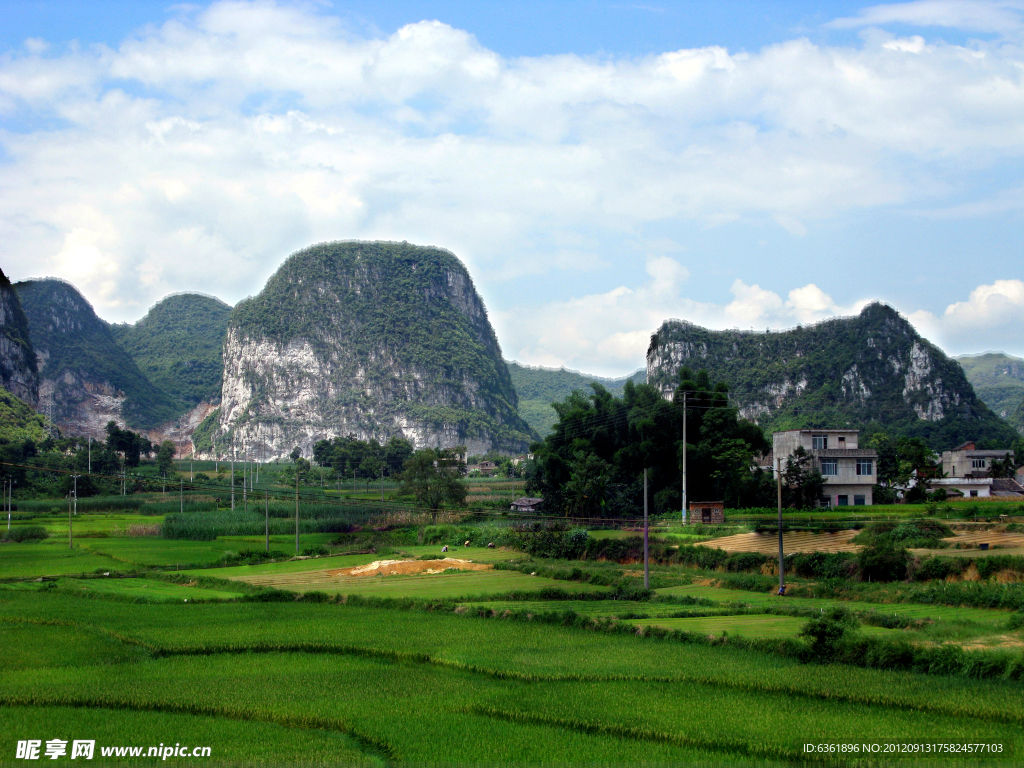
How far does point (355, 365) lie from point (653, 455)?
10677cm

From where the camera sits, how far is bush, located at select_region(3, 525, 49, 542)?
4303 cm

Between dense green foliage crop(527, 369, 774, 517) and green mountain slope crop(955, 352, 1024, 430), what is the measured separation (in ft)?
243

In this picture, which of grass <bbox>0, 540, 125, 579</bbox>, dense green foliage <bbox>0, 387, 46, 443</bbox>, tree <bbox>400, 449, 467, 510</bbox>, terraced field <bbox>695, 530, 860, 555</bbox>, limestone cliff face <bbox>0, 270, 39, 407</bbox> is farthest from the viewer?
limestone cliff face <bbox>0, 270, 39, 407</bbox>

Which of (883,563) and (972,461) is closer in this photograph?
(883,563)

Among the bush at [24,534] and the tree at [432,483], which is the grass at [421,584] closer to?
the bush at [24,534]

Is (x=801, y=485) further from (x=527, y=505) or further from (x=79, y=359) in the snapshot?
(x=79, y=359)

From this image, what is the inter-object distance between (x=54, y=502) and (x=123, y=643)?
40629 mm

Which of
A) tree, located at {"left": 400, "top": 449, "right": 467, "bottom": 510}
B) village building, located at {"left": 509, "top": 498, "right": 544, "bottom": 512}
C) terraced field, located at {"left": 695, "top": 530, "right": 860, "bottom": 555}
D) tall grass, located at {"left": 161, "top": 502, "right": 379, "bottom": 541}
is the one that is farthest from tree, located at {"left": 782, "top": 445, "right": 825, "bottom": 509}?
tall grass, located at {"left": 161, "top": 502, "right": 379, "bottom": 541}

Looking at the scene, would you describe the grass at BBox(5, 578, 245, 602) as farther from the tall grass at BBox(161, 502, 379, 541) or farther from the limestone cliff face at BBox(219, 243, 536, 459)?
the limestone cliff face at BBox(219, 243, 536, 459)

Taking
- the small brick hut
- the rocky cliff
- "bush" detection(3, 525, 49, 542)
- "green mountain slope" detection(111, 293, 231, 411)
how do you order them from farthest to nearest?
1. "green mountain slope" detection(111, 293, 231, 411)
2. the rocky cliff
3. "bush" detection(3, 525, 49, 542)
4. the small brick hut

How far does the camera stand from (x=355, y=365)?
14862cm

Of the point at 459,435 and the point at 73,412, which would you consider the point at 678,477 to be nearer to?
the point at 459,435

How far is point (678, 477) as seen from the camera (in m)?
47.6

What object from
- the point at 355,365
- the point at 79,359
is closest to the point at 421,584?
the point at 355,365
